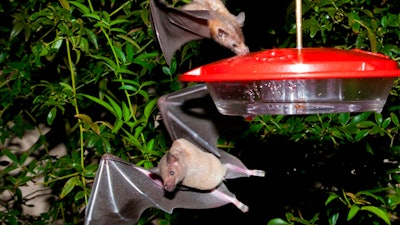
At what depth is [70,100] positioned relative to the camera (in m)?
2.27

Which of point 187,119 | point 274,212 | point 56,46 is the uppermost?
Answer: point 56,46

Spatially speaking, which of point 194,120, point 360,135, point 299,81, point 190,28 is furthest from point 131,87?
point 299,81

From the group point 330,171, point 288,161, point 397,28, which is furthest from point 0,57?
point 397,28

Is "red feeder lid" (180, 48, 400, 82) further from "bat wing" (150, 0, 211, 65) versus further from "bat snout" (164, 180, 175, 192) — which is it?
"bat snout" (164, 180, 175, 192)

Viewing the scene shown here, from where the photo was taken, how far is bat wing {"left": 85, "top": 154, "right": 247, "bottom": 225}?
1901 mm

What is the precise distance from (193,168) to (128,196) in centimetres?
24

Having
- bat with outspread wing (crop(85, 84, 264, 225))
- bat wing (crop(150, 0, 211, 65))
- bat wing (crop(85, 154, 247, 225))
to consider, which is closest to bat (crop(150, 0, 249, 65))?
bat wing (crop(150, 0, 211, 65))

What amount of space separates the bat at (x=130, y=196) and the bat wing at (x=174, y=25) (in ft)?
1.40

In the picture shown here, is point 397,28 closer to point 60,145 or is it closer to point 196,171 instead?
point 196,171

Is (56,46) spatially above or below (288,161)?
above

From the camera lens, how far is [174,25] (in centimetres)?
180

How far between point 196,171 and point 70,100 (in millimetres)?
650

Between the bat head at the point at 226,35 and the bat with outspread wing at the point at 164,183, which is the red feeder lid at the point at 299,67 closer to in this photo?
the bat head at the point at 226,35

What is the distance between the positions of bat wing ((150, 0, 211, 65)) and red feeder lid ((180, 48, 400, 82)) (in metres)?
0.50
